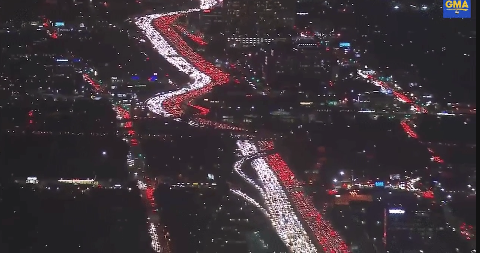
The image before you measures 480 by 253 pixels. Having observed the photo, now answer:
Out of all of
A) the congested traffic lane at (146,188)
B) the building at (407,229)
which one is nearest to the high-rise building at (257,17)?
the congested traffic lane at (146,188)

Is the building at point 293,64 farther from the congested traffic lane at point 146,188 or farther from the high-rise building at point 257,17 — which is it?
the congested traffic lane at point 146,188

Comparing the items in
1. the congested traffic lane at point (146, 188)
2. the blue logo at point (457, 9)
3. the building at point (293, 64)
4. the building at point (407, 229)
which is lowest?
the building at point (407, 229)

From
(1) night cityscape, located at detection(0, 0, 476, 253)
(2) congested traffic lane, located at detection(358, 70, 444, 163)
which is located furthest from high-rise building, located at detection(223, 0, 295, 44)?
(2) congested traffic lane, located at detection(358, 70, 444, 163)

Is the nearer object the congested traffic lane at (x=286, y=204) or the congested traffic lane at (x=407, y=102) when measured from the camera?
the congested traffic lane at (x=286, y=204)

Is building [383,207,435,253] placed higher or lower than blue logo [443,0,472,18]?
lower

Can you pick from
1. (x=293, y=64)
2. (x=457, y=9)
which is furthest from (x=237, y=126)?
(x=457, y=9)

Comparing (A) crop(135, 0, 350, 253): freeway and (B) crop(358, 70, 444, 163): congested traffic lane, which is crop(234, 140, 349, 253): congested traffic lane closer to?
(A) crop(135, 0, 350, 253): freeway

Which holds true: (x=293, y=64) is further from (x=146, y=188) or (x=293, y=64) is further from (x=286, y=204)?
(x=146, y=188)

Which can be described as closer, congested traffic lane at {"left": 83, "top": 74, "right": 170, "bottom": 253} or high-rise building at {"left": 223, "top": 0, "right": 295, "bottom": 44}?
congested traffic lane at {"left": 83, "top": 74, "right": 170, "bottom": 253}
